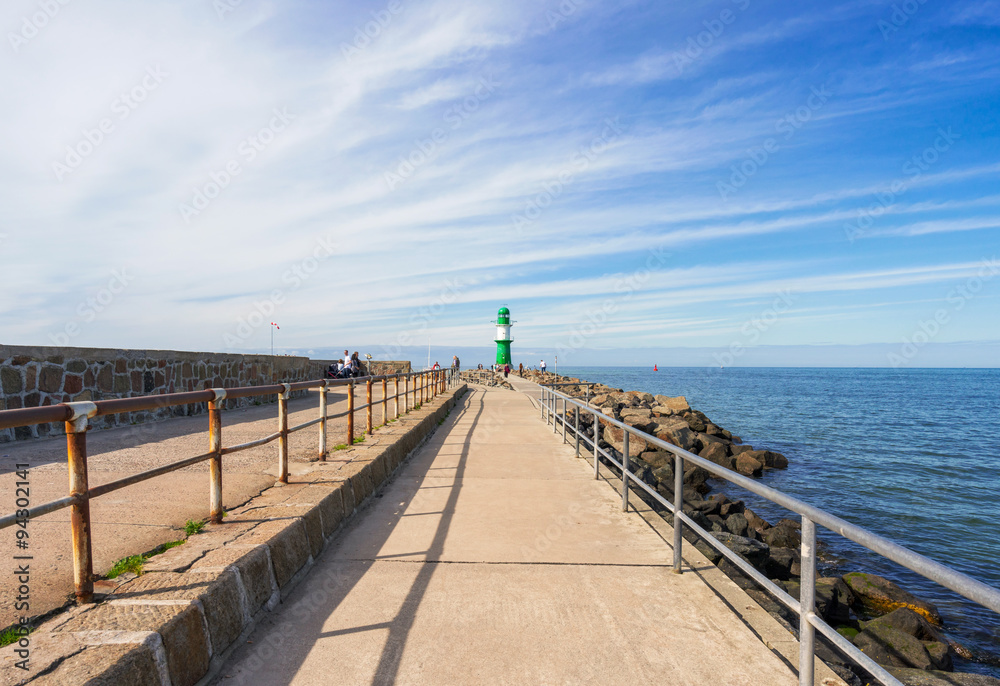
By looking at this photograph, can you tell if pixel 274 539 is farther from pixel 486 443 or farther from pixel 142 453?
pixel 486 443

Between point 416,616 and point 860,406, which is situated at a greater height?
point 416,616

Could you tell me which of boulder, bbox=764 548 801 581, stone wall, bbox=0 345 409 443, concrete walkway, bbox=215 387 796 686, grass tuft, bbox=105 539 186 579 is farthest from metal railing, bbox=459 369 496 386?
grass tuft, bbox=105 539 186 579

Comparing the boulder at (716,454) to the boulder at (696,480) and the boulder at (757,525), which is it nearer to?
the boulder at (696,480)

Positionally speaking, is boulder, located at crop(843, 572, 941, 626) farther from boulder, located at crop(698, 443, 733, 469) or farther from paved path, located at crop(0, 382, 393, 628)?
boulder, located at crop(698, 443, 733, 469)

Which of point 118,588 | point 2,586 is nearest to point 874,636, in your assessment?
point 118,588

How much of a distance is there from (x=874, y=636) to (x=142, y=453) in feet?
25.8

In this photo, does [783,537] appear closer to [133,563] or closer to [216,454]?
[216,454]

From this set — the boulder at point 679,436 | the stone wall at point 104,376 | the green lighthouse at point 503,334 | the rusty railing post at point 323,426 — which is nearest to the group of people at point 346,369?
the stone wall at point 104,376

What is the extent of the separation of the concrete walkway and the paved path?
3.28 feet

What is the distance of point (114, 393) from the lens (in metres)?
9.04

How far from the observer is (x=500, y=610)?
3.51 metres

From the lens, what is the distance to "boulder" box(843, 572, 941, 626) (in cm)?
699

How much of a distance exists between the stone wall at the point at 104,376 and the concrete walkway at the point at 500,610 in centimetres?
514

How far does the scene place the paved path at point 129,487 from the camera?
129 inches
